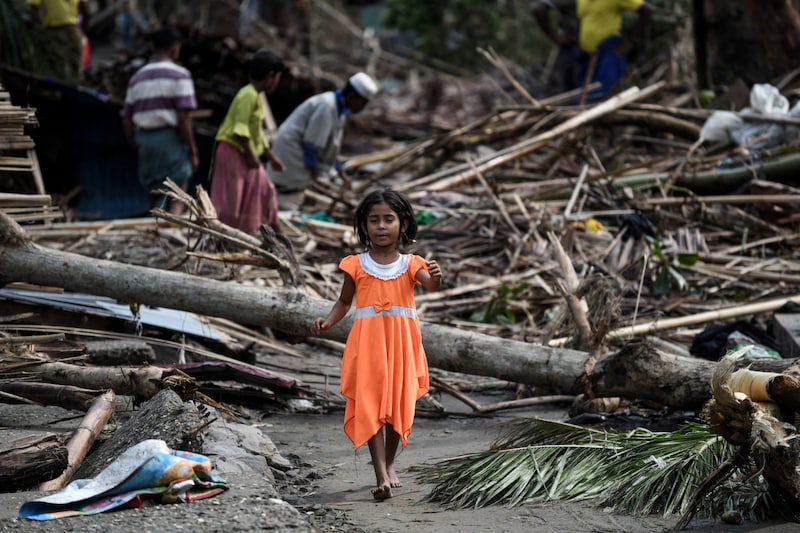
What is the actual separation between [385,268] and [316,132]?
184 inches

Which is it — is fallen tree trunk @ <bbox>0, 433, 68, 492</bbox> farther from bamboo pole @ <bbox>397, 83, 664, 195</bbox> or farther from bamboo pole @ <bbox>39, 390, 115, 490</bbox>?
bamboo pole @ <bbox>397, 83, 664, 195</bbox>

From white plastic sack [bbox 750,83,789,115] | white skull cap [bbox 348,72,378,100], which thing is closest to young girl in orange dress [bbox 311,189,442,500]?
white skull cap [bbox 348,72,378,100]

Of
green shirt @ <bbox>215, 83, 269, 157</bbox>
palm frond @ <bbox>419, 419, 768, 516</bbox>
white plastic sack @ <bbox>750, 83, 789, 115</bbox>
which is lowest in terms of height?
palm frond @ <bbox>419, 419, 768, 516</bbox>

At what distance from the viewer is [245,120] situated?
754 centimetres

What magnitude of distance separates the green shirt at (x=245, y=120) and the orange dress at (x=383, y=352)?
11.8 ft

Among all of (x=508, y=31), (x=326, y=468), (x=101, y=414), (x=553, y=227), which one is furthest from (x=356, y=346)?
(x=508, y=31)

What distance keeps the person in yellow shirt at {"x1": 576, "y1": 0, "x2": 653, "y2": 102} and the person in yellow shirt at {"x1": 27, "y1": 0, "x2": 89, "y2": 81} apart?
5.65 m

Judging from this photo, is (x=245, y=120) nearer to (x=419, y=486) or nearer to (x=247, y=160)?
(x=247, y=160)

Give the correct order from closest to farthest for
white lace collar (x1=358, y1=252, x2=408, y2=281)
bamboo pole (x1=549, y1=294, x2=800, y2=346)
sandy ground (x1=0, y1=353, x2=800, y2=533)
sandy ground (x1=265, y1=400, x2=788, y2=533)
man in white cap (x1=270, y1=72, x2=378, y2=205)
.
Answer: sandy ground (x1=0, y1=353, x2=800, y2=533), sandy ground (x1=265, y1=400, x2=788, y2=533), white lace collar (x1=358, y1=252, x2=408, y2=281), bamboo pole (x1=549, y1=294, x2=800, y2=346), man in white cap (x1=270, y1=72, x2=378, y2=205)

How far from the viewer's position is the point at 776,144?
9078 millimetres

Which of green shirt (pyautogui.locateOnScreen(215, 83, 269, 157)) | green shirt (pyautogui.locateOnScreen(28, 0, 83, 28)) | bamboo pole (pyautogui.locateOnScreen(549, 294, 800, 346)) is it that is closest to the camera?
bamboo pole (pyautogui.locateOnScreen(549, 294, 800, 346))

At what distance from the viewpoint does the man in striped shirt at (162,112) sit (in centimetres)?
833

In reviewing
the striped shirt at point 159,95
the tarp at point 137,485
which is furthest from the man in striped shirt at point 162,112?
the tarp at point 137,485

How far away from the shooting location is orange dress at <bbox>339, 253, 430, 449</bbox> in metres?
4.04
